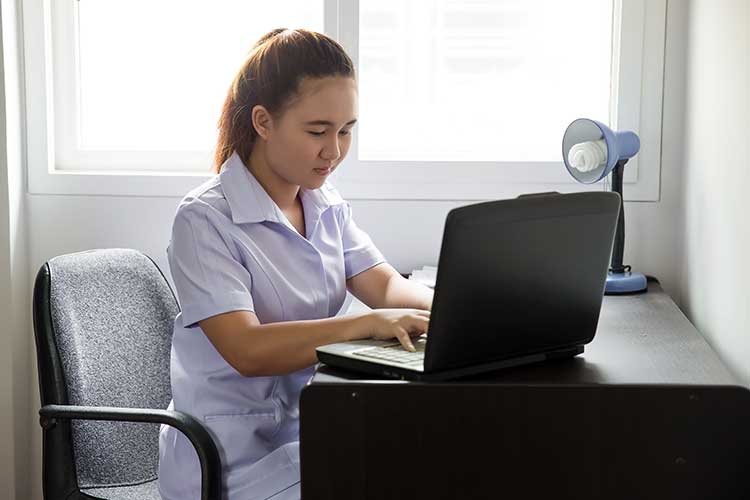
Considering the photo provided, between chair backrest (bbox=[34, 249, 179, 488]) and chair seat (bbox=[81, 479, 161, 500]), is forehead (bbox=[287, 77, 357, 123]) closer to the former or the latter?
chair backrest (bbox=[34, 249, 179, 488])

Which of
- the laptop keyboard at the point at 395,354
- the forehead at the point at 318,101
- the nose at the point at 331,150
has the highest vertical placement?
the forehead at the point at 318,101

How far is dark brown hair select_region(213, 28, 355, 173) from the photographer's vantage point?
67.7 inches

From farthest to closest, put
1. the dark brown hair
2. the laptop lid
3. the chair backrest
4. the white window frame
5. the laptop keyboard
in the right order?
1. the white window frame
2. the chair backrest
3. the dark brown hair
4. the laptop keyboard
5. the laptop lid

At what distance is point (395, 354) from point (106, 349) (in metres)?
0.77

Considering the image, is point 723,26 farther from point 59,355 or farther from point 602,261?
point 59,355

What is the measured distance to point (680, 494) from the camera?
4.42 feet

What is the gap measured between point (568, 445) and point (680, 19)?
1.32 meters

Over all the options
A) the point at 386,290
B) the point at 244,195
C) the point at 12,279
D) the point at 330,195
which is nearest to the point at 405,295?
the point at 386,290

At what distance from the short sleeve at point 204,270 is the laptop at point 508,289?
0.22 meters

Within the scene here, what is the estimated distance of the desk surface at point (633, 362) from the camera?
1388 mm

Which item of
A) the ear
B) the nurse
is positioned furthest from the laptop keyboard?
the ear

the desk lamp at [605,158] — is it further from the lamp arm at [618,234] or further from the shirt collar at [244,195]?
the shirt collar at [244,195]

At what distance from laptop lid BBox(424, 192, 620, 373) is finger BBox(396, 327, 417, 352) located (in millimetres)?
117

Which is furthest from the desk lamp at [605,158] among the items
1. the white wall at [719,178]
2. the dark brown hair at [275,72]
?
the dark brown hair at [275,72]
